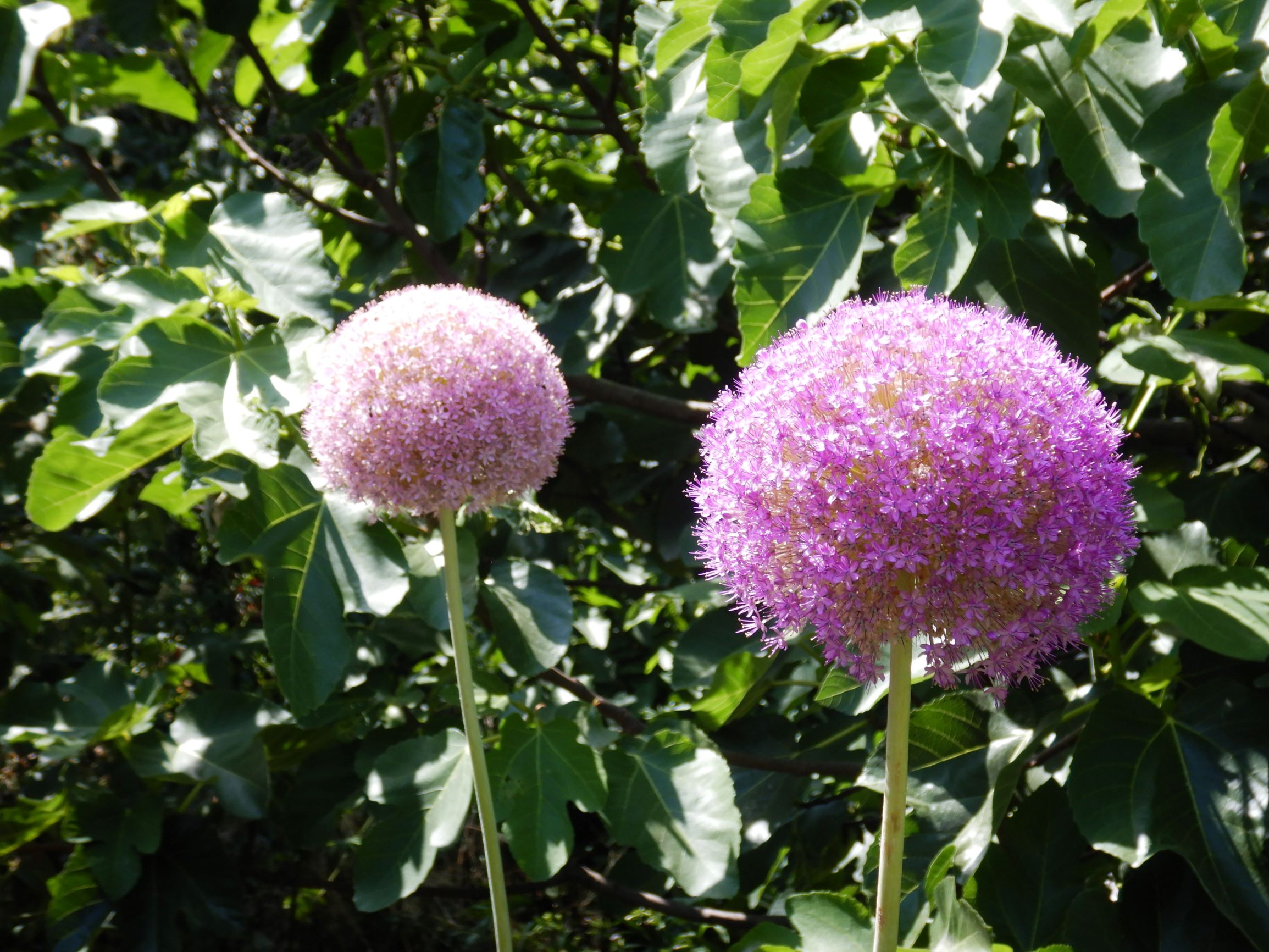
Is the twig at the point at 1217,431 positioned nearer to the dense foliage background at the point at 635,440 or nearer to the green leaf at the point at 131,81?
the dense foliage background at the point at 635,440

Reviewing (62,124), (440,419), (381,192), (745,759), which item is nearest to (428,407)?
(440,419)

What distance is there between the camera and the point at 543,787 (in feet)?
5.68

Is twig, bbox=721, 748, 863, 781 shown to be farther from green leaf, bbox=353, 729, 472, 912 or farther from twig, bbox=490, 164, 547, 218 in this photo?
twig, bbox=490, 164, 547, 218

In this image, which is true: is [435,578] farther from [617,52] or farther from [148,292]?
[617,52]

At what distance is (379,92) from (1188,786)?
2.06 meters

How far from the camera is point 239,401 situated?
162 centimetres

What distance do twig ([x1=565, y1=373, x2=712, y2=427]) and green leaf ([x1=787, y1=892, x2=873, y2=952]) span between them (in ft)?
3.63

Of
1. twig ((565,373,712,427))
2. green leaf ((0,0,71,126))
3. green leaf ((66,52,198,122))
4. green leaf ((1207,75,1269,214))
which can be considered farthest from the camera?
green leaf ((66,52,198,122))

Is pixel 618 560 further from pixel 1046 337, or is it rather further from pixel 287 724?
pixel 1046 337

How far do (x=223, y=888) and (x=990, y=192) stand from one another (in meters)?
2.15

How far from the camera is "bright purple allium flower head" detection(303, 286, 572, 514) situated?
1319 millimetres

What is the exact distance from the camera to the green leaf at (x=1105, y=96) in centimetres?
137

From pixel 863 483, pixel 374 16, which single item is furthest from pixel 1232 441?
pixel 374 16

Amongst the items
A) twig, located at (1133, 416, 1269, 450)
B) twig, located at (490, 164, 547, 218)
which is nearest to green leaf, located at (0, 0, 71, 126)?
twig, located at (490, 164, 547, 218)
